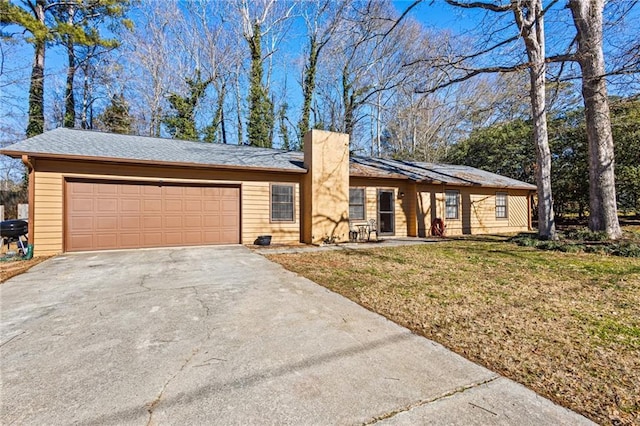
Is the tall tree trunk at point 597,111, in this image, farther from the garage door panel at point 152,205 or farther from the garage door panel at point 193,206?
the garage door panel at point 152,205

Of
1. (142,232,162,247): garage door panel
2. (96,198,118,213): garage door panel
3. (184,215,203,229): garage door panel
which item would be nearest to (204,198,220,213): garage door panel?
(184,215,203,229): garage door panel

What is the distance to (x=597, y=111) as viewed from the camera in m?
9.03

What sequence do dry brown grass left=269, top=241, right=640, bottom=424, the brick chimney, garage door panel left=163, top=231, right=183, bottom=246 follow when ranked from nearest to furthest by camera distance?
dry brown grass left=269, top=241, right=640, bottom=424 → garage door panel left=163, top=231, right=183, bottom=246 → the brick chimney

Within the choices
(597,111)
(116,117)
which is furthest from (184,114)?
(597,111)

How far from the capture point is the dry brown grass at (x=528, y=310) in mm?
2111

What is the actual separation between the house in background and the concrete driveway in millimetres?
3845

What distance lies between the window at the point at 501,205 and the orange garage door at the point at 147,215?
38.4ft

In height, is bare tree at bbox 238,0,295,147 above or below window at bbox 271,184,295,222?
above

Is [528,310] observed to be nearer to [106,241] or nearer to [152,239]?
[152,239]

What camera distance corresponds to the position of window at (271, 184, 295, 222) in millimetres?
9656

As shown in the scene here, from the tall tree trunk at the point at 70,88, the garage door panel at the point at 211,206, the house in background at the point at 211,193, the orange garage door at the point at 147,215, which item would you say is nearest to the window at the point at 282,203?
the house in background at the point at 211,193

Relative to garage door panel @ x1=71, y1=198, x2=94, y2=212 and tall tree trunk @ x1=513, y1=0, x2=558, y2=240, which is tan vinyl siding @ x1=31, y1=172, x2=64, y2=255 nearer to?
garage door panel @ x1=71, y1=198, x2=94, y2=212

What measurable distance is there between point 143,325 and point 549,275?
21.0 ft

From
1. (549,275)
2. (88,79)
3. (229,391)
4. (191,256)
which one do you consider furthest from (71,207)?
(88,79)
